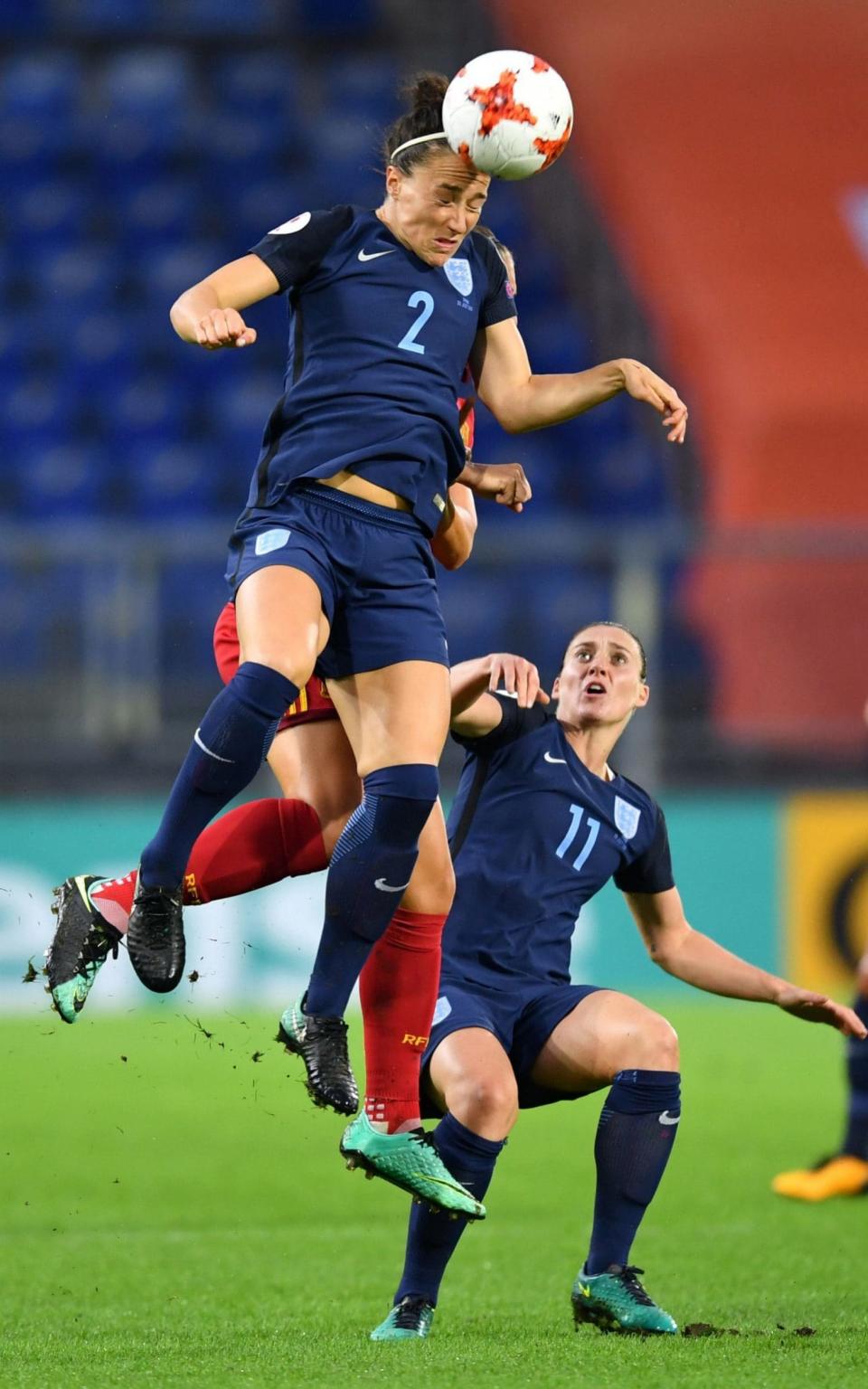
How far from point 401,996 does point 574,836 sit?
Answer: 83 centimetres

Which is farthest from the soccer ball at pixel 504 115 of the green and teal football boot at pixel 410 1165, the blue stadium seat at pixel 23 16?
the blue stadium seat at pixel 23 16

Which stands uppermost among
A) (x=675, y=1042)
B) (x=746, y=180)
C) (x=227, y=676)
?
(x=746, y=180)

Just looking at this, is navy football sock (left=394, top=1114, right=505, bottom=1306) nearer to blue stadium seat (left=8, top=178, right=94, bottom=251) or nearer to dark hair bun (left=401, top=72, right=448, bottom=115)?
dark hair bun (left=401, top=72, right=448, bottom=115)

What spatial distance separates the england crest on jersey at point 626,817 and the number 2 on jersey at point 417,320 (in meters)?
1.41

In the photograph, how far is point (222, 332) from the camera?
3.95 metres

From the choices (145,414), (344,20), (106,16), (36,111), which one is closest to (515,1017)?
(145,414)

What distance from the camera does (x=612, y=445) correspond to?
13.6 meters

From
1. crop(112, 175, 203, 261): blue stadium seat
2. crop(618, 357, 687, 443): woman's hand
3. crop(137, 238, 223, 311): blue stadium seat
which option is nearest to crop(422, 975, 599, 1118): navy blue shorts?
crop(618, 357, 687, 443): woman's hand

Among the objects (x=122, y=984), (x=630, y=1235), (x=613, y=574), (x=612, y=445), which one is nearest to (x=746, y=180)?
(x=612, y=445)

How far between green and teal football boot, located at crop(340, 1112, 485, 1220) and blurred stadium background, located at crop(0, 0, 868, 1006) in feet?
18.7

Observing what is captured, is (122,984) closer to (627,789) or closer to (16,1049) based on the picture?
(16,1049)

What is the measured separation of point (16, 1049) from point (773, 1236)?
421 centimetres

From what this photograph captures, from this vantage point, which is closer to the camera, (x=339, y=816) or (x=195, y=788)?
(x=195, y=788)

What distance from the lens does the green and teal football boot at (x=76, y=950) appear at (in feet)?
14.4
